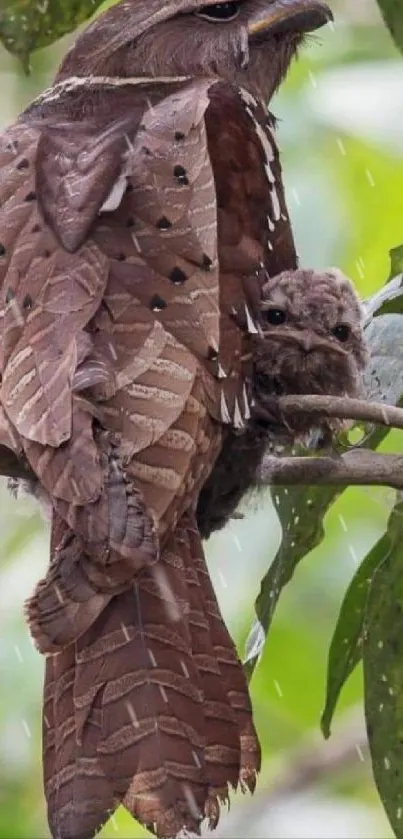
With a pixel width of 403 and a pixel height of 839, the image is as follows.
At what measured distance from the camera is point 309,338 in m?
3.36

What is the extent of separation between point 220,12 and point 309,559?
7.44 ft

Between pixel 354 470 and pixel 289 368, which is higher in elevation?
pixel 354 470

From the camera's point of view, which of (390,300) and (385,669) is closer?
(385,669)

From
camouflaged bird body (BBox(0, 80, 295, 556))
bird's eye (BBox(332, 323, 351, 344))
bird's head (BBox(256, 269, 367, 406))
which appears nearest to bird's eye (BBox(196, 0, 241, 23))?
camouflaged bird body (BBox(0, 80, 295, 556))

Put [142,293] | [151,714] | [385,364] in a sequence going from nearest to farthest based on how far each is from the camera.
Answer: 1. [151,714]
2. [142,293]
3. [385,364]

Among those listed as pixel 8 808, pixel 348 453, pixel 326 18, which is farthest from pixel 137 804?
pixel 8 808

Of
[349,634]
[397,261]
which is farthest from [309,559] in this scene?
[349,634]

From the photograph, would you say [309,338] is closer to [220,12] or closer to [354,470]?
[354,470]

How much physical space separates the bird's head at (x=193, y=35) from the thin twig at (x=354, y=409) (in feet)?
4.06

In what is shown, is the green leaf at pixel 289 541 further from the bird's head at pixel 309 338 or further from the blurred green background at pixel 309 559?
the blurred green background at pixel 309 559

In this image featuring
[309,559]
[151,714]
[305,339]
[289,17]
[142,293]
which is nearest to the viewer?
[151,714]

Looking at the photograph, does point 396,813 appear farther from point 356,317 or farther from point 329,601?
point 329,601

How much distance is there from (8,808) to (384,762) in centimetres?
285

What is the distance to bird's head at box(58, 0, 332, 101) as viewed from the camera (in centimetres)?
379
